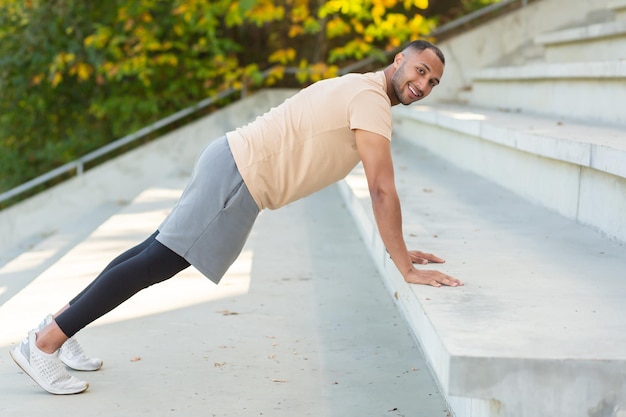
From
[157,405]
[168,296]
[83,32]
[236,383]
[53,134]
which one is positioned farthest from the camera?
[53,134]

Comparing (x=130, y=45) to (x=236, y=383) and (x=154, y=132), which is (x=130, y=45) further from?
(x=236, y=383)

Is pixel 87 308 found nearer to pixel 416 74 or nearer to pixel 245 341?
pixel 245 341

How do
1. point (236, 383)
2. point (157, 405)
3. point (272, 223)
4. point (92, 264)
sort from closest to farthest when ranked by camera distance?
point (157, 405)
point (236, 383)
point (92, 264)
point (272, 223)

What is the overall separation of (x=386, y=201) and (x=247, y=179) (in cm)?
47

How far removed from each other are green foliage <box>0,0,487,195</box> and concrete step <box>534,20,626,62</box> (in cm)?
225

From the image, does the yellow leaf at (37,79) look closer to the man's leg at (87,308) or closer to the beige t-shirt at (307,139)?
the man's leg at (87,308)

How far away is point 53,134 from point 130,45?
4.66 ft

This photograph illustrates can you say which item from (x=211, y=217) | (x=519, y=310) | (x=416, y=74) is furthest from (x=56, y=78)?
(x=519, y=310)

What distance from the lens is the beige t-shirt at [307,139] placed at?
268 centimetres

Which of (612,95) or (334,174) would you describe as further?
(612,95)

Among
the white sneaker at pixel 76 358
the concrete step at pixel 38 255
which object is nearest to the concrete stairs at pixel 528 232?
the white sneaker at pixel 76 358

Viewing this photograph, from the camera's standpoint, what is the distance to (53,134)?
934 cm

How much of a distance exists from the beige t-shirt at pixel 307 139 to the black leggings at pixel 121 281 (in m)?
0.35

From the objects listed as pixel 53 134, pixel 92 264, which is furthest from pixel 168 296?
pixel 53 134
